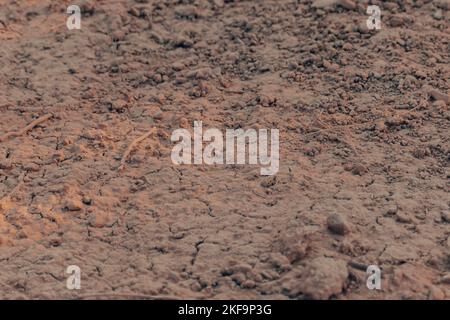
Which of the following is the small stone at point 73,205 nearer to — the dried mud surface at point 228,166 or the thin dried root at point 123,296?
the dried mud surface at point 228,166

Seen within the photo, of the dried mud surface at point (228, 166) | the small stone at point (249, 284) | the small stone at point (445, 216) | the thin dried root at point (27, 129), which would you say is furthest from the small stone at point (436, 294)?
the thin dried root at point (27, 129)

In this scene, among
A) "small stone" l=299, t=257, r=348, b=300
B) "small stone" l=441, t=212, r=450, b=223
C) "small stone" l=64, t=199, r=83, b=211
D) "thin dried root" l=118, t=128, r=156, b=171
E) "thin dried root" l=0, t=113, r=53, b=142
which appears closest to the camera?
"small stone" l=299, t=257, r=348, b=300

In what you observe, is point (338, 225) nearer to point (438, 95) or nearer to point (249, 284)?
point (249, 284)

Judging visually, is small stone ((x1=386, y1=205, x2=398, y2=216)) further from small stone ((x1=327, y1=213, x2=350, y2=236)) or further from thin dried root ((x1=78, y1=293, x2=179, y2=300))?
thin dried root ((x1=78, y1=293, x2=179, y2=300))

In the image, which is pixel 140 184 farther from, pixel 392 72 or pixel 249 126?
pixel 392 72

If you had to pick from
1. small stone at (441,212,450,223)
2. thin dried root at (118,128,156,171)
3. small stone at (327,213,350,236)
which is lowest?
small stone at (327,213,350,236)

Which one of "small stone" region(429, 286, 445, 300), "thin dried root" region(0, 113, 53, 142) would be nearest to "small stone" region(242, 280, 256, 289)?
"small stone" region(429, 286, 445, 300)

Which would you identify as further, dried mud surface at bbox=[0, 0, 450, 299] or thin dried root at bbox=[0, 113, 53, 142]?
thin dried root at bbox=[0, 113, 53, 142]
